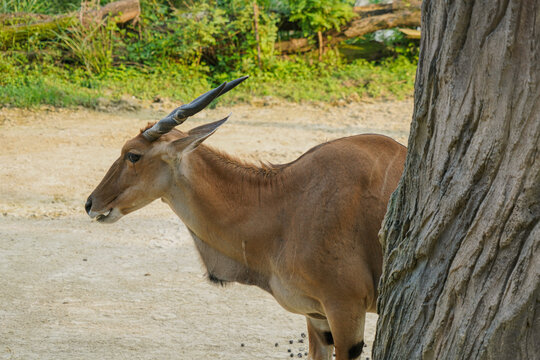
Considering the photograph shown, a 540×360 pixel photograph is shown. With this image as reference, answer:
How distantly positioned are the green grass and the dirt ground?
34.2 inches

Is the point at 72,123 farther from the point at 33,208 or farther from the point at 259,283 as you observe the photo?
the point at 259,283

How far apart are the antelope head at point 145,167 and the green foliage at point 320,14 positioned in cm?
919

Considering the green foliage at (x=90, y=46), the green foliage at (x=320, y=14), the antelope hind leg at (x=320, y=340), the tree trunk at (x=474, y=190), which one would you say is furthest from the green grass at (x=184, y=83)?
the tree trunk at (x=474, y=190)

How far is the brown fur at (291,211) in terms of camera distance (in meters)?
4.46

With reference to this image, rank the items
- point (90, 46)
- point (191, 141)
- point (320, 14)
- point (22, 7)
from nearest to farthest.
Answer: point (191, 141) < point (90, 46) < point (320, 14) < point (22, 7)

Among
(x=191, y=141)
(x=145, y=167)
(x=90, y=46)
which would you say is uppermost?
(x=191, y=141)

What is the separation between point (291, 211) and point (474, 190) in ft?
6.08

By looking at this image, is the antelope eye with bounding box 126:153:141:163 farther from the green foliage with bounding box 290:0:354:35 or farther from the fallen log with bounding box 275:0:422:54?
the fallen log with bounding box 275:0:422:54

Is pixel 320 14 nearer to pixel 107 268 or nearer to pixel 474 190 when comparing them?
pixel 107 268

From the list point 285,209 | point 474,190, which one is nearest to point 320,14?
point 285,209

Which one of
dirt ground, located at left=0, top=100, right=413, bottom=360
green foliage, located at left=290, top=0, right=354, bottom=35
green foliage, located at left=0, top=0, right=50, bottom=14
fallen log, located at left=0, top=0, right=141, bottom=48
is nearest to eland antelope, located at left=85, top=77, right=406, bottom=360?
dirt ground, located at left=0, top=100, right=413, bottom=360

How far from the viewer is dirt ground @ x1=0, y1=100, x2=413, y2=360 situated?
5.62 metres

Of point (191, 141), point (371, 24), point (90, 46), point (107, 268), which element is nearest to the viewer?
point (191, 141)

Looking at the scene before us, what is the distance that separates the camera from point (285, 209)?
186 inches
